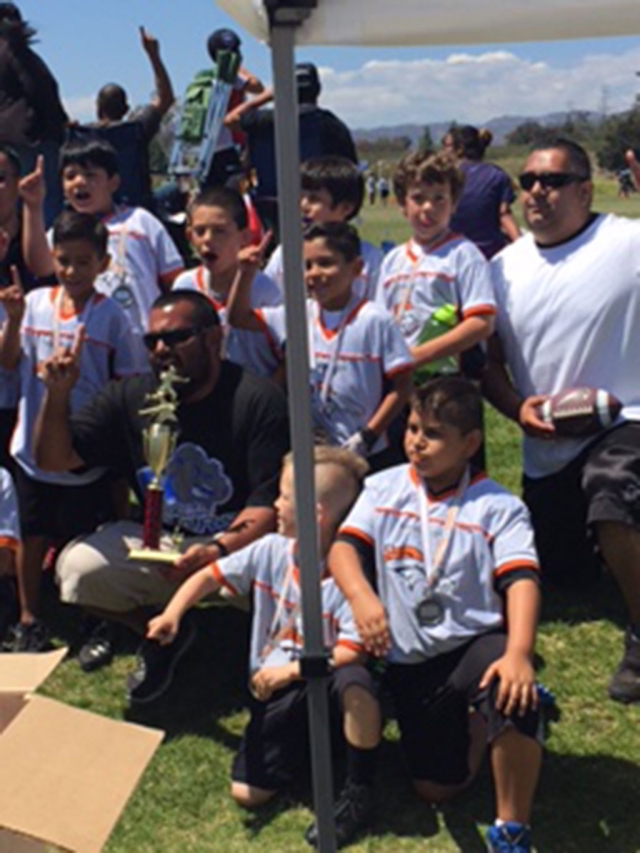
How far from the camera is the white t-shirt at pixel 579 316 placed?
4.39 metres

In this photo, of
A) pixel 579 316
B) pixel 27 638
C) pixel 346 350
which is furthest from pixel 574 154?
pixel 27 638

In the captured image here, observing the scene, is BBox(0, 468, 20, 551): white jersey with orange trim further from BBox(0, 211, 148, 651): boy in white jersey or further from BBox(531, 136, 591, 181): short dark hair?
BBox(531, 136, 591, 181): short dark hair

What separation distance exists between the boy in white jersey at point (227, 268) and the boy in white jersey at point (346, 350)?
0.20 m

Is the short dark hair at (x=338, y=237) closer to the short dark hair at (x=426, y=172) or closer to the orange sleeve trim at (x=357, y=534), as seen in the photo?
the short dark hair at (x=426, y=172)

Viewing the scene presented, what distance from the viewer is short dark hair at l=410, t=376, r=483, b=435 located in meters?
3.47

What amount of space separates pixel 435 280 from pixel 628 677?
1.69 meters

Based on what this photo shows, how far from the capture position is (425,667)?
11.4 feet

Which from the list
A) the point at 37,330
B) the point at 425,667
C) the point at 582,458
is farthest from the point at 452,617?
the point at 37,330

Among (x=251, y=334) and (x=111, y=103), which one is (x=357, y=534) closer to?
(x=251, y=334)

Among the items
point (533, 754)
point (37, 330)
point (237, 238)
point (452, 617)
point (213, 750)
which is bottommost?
point (213, 750)

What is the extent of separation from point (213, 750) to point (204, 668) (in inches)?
22.6

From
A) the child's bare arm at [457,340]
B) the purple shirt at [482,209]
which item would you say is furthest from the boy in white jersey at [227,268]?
the purple shirt at [482,209]

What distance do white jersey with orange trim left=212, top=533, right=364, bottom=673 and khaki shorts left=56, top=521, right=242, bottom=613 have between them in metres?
0.43

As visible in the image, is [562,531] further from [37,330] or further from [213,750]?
[37,330]
